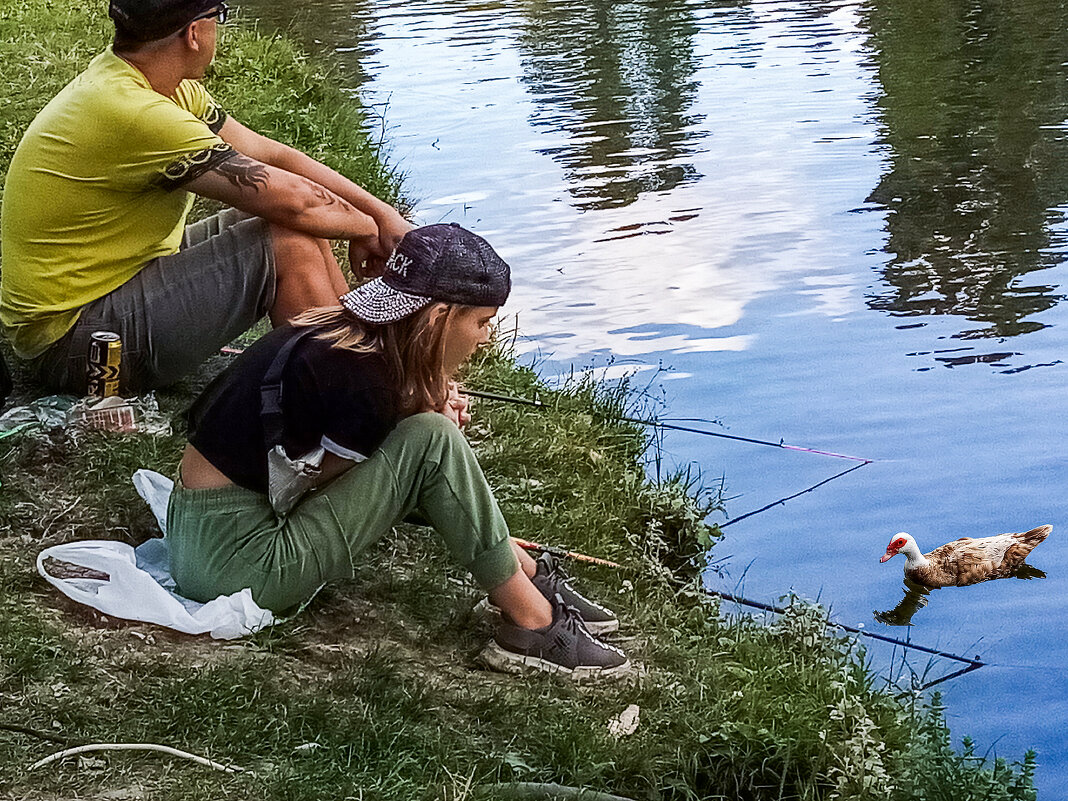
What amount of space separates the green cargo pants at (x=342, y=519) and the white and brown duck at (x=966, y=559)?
2.03 metres

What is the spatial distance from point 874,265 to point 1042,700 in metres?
4.76

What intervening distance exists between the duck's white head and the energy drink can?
296cm

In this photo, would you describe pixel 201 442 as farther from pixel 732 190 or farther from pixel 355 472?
pixel 732 190

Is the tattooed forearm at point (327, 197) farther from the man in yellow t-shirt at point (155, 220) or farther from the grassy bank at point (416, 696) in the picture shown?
the grassy bank at point (416, 696)

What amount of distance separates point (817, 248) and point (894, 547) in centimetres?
426

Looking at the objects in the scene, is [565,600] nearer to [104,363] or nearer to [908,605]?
[908,605]

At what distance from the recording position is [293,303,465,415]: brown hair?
12.3 feet

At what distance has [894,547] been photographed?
18.4 feet

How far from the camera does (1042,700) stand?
477cm

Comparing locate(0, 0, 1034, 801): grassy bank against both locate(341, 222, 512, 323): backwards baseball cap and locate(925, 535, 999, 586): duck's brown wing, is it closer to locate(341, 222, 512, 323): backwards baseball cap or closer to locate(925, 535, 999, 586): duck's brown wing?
locate(925, 535, 999, 586): duck's brown wing

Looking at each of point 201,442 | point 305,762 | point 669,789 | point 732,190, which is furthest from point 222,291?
point 732,190

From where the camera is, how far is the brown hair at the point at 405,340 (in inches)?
147

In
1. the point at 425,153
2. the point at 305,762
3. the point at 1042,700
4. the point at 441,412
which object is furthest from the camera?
the point at 425,153

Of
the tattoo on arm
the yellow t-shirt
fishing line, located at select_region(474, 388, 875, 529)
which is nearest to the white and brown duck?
fishing line, located at select_region(474, 388, 875, 529)
